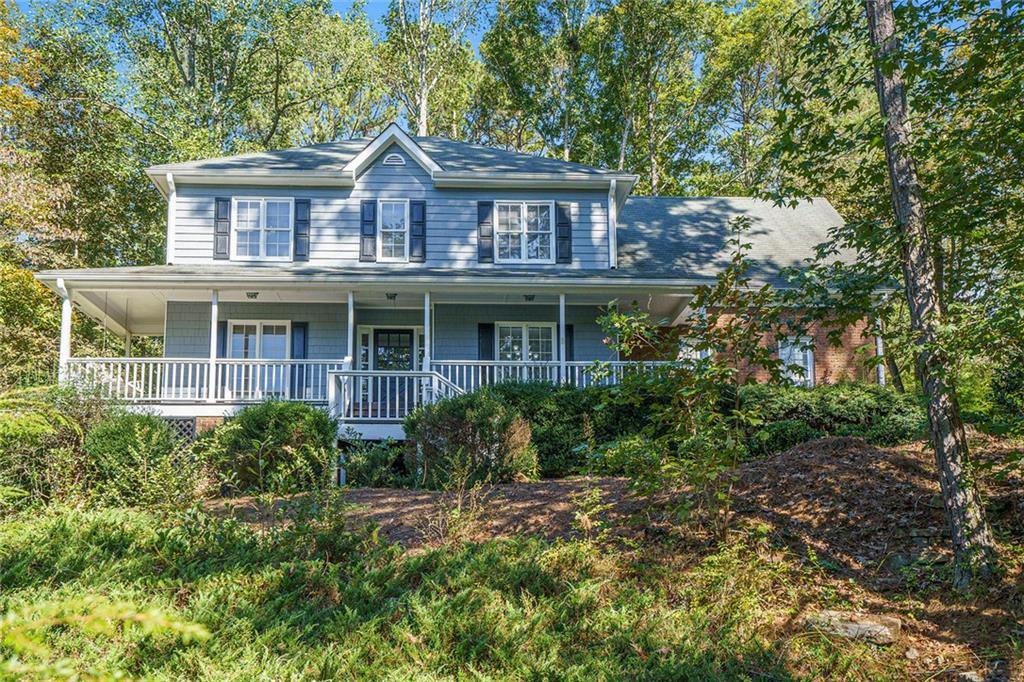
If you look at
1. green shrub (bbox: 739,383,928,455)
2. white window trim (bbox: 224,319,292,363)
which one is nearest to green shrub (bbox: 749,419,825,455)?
green shrub (bbox: 739,383,928,455)

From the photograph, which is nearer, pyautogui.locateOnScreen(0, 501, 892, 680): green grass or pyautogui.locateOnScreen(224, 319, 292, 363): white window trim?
pyautogui.locateOnScreen(0, 501, 892, 680): green grass

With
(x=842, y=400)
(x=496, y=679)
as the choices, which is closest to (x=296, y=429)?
(x=496, y=679)

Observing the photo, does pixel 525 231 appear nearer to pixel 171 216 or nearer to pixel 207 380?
pixel 207 380

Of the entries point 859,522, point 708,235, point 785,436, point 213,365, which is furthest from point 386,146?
point 859,522

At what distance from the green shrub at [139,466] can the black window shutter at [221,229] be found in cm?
761

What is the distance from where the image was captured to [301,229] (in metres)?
17.3

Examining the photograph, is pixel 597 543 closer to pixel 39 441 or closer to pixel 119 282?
pixel 39 441

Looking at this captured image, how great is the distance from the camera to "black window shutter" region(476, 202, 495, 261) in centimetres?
1739

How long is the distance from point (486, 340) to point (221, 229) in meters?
6.13

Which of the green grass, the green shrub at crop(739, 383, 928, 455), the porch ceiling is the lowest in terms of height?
the green grass

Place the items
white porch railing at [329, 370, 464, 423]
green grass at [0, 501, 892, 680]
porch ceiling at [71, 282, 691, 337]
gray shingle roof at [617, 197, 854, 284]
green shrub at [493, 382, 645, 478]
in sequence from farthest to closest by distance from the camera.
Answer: gray shingle roof at [617, 197, 854, 284] → porch ceiling at [71, 282, 691, 337] → white porch railing at [329, 370, 464, 423] → green shrub at [493, 382, 645, 478] → green grass at [0, 501, 892, 680]

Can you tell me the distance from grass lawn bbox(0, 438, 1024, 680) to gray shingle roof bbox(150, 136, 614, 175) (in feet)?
36.5

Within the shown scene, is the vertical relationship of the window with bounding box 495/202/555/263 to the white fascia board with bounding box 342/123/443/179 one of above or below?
below

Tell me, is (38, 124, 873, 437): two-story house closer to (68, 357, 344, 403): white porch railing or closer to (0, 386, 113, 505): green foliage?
(68, 357, 344, 403): white porch railing
